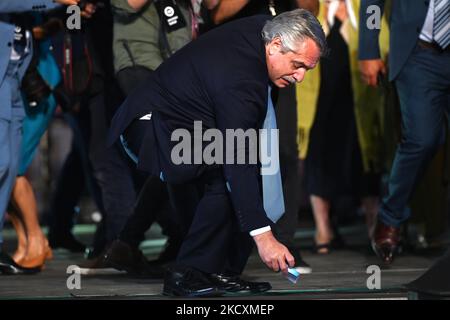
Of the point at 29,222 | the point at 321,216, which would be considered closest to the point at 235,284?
the point at 29,222

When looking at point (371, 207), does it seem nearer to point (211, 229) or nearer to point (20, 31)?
point (20, 31)

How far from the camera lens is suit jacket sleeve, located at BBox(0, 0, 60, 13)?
7250 millimetres

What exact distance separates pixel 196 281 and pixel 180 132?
621 mm

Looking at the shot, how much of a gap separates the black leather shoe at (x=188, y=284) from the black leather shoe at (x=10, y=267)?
1360mm

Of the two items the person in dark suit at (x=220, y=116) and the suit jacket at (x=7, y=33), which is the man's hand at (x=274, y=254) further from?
the suit jacket at (x=7, y=33)

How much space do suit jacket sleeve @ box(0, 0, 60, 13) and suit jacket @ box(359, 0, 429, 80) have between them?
154cm

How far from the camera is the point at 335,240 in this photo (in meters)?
8.76

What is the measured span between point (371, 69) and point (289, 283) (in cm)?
147

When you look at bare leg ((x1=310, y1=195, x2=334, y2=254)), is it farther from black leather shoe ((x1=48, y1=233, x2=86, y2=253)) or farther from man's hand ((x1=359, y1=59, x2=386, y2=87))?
black leather shoe ((x1=48, y1=233, x2=86, y2=253))

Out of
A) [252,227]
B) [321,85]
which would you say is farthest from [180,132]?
[321,85]

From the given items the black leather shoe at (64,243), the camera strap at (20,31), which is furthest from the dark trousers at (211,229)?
the black leather shoe at (64,243)

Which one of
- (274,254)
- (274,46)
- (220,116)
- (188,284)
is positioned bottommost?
(188,284)

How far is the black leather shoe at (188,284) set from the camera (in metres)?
6.31

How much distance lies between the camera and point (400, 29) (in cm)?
751
